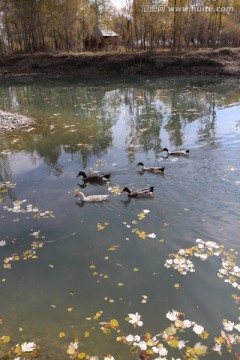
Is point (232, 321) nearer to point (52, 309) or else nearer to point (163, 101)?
point (52, 309)

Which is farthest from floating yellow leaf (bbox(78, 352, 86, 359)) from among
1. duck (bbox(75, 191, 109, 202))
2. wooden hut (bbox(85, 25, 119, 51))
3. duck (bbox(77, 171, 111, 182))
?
wooden hut (bbox(85, 25, 119, 51))

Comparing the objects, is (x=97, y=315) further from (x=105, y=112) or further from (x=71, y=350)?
(x=105, y=112)

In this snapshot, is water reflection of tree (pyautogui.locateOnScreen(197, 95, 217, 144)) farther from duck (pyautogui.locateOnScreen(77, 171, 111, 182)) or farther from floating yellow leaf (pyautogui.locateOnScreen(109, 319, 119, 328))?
floating yellow leaf (pyautogui.locateOnScreen(109, 319, 119, 328))

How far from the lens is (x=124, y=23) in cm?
4594

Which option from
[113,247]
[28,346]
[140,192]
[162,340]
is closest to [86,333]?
[28,346]

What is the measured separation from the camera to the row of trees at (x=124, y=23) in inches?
1628

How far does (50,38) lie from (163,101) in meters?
34.7

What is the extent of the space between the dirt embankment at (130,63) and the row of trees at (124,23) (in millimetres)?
4956

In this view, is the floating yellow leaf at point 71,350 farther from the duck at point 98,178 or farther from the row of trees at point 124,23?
the row of trees at point 124,23

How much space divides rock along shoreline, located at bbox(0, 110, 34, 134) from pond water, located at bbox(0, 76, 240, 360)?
3.36ft

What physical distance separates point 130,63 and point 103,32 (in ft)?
43.5

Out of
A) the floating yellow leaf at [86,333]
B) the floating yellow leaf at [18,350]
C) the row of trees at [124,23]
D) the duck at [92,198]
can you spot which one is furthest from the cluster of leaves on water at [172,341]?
the row of trees at [124,23]

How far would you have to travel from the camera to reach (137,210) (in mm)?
8781

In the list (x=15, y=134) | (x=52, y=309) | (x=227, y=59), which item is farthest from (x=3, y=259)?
(x=227, y=59)
